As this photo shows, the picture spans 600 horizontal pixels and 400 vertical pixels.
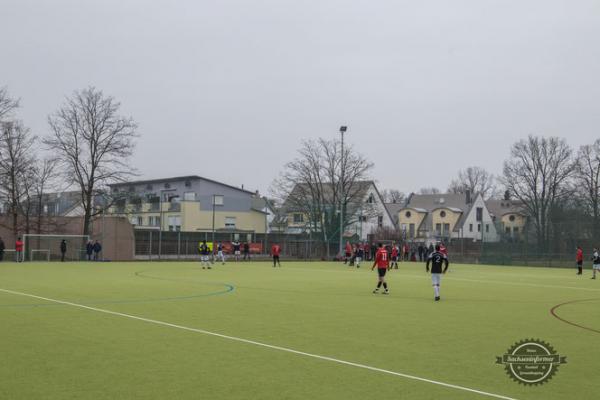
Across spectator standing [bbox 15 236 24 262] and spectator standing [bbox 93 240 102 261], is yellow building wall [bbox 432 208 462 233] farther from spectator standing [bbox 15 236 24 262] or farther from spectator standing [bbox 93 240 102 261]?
spectator standing [bbox 15 236 24 262]

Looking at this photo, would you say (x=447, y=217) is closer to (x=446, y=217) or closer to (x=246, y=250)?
(x=446, y=217)

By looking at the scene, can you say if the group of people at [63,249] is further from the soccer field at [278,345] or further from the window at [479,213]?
the window at [479,213]

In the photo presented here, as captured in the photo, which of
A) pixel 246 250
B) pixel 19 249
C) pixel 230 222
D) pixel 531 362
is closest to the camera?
pixel 531 362

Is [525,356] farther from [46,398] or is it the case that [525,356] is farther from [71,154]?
[71,154]

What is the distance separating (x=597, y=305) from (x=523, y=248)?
39.3m

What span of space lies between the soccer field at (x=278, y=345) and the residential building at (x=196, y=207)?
57490 mm

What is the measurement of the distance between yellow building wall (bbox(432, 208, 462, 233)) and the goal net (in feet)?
213

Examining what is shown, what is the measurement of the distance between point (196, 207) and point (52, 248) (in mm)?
26671

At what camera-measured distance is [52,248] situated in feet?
176

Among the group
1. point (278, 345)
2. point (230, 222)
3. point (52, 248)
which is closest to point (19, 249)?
point (52, 248)

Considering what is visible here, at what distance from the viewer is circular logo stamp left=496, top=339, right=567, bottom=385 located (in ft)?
28.7

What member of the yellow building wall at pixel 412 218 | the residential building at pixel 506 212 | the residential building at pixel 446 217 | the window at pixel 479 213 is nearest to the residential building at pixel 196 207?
the residential building at pixel 446 217

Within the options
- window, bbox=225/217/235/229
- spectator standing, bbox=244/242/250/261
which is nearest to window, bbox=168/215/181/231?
window, bbox=225/217/235/229

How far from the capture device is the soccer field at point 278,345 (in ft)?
26.5
